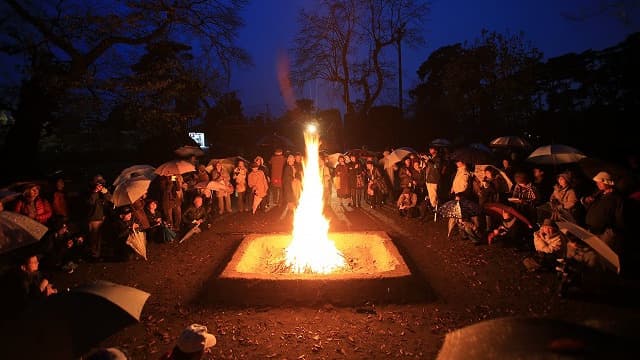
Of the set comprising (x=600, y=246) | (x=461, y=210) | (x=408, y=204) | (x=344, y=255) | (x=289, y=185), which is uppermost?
(x=289, y=185)

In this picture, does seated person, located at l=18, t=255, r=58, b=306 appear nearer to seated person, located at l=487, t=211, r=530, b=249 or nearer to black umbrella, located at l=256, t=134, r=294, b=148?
seated person, located at l=487, t=211, r=530, b=249

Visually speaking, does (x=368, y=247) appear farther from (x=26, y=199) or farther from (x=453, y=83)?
(x=453, y=83)

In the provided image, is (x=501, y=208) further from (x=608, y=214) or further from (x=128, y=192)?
(x=128, y=192)

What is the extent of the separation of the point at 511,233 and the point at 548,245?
5.23 feet

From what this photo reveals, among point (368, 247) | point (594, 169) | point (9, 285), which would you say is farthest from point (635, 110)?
point (9, 285)

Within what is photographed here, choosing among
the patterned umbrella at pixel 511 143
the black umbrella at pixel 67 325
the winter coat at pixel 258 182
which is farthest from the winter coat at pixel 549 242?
the winter coat at pixel 258 182

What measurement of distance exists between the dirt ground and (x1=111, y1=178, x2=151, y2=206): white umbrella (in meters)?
1.41

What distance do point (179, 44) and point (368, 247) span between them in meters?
11.1

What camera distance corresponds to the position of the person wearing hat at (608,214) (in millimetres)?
6688

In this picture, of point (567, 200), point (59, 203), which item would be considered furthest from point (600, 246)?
point (59, 203)

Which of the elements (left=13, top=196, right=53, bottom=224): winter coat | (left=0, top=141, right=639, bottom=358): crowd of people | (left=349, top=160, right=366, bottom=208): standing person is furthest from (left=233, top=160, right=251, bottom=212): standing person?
(left=13, top=196, right=53, bottom=224): winter coat

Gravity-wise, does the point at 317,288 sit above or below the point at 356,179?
below

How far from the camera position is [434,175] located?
1224 centimetres

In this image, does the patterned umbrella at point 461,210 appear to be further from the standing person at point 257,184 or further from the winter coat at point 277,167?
the standing person at point 257,184
